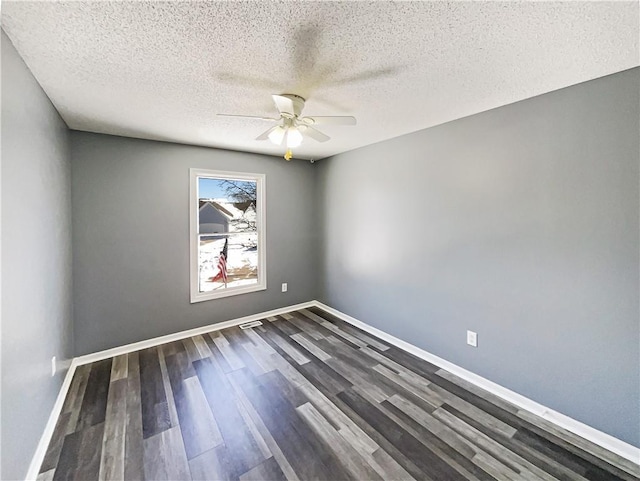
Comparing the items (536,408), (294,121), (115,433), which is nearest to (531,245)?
(536,408)

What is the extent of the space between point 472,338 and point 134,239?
3702 millimetres

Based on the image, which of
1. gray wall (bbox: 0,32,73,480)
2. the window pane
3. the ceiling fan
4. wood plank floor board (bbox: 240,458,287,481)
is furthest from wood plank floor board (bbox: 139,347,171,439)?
the ceiling fan

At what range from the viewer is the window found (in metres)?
3.53

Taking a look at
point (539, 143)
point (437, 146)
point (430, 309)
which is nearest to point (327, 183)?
point (437, 146)

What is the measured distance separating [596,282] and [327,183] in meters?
3.19

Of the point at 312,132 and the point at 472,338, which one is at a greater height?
the point at 312,132

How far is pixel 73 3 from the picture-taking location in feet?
3.81

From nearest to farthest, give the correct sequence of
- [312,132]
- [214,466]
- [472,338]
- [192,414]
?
[214,466]
[192,414]
[312,132]
[472,338]

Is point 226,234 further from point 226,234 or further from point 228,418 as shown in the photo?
point 228,418

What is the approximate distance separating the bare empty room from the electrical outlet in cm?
5

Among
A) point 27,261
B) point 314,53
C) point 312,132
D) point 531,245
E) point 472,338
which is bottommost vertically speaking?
point 472,338

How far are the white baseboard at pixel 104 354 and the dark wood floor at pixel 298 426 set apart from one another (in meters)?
0.05

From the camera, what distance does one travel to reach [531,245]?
2137 millimetres

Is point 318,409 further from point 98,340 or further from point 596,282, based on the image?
point 98,340
